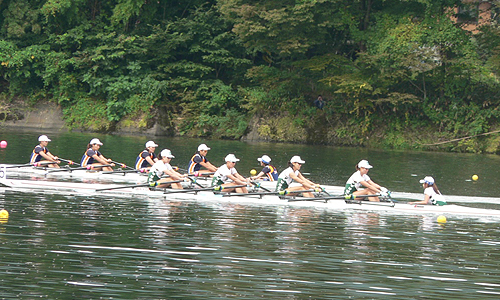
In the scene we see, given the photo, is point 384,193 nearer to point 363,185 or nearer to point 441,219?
point 363,185

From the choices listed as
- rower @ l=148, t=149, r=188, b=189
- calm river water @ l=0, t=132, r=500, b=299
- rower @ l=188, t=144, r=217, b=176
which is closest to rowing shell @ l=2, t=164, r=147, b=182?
rower @ l=188, t=144, r=217, b=176

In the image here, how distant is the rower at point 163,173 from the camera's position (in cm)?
1989

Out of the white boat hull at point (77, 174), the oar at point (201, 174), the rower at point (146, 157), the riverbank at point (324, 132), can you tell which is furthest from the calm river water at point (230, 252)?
the riverbank at point (324, 132)

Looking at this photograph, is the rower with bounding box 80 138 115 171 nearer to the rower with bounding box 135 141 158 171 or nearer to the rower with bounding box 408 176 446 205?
the rower with bounding box 135 141 158 171

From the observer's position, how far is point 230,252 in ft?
40.3

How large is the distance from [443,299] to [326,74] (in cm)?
3200

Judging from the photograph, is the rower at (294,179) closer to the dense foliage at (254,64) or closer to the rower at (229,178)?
the rower at (229,178)

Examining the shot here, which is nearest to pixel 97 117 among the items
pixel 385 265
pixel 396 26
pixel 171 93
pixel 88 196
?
pixel 171 93

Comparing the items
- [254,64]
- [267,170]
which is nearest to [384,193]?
[267,170]

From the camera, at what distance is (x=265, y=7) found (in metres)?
40.1

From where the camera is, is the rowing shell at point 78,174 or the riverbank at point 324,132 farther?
the riverbank at point 324,132

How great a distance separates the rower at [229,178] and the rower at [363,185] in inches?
113

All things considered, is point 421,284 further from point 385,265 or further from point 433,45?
point 433,45

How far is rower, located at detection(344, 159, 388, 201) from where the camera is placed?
737 inches
